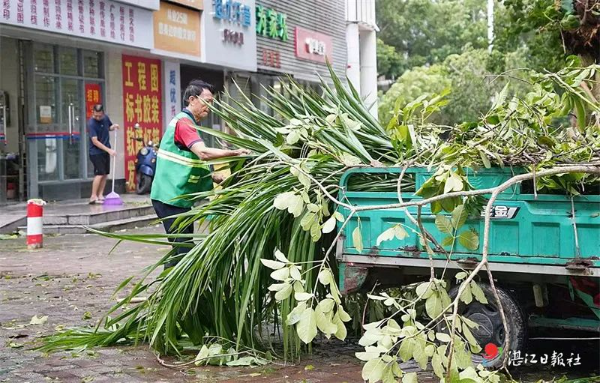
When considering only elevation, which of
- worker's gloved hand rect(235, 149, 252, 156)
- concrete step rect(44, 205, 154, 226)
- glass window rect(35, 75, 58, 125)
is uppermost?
glass window rect(35, 75, 58, 125)

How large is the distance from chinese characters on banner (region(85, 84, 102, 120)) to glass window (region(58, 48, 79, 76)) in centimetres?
51

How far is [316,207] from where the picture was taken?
481 centimetres

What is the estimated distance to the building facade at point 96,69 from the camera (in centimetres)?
1800

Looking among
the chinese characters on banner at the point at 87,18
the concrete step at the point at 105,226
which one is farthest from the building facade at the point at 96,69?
the concrete step at the point at 105,226

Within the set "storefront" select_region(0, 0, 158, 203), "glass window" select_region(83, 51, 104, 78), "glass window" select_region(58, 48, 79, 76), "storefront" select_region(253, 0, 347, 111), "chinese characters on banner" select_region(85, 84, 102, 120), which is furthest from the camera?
"storefront" select_region(253, 0, 347, 111)

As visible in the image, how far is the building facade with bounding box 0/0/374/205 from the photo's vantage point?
1800 cm

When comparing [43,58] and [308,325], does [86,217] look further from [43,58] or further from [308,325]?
[308,325]

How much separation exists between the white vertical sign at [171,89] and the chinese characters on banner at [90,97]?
3.11 meters

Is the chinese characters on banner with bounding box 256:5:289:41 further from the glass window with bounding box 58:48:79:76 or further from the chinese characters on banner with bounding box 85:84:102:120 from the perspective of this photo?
the glass window with bounding box 58:48:79:76

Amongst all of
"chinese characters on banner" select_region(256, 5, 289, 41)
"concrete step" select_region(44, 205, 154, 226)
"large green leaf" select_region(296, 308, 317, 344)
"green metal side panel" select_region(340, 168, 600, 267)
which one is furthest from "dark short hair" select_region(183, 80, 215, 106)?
"chinese characters on banner" select_region(256, 5, 289, 41)

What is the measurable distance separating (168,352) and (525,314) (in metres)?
2.25

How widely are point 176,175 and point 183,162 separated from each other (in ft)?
0.45

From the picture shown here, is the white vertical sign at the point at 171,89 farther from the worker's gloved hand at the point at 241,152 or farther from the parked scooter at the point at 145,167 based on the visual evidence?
the worker's gloved hand at the point at 241,152

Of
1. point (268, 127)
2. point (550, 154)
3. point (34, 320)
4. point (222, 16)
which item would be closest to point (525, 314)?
point (550, 154)
